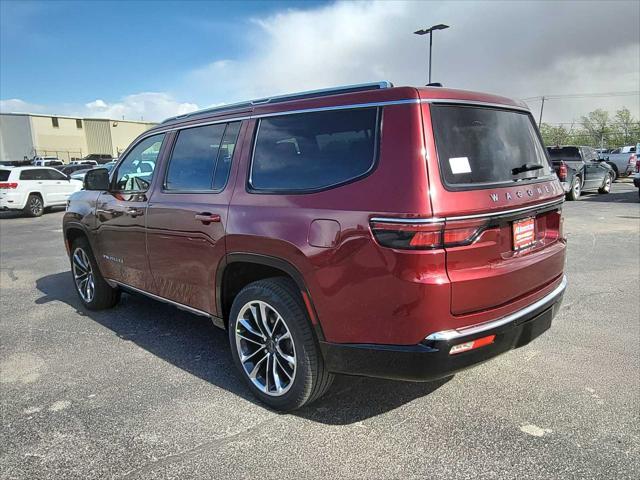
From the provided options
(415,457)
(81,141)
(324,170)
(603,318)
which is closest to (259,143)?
(324,170)

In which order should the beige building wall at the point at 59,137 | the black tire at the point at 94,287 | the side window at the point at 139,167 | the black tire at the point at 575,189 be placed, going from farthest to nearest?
1. the beige building wall at the point at 59,137
2. the black tire at the point at 575,189
3. the black tire at the point at 94,287
4. the side window at the point at 139,167

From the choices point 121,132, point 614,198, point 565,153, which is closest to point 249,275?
point 565,153

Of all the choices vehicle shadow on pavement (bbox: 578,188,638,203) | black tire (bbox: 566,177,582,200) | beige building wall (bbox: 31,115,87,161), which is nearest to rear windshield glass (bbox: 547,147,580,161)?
black tire (bbox: 566,177,582,200)

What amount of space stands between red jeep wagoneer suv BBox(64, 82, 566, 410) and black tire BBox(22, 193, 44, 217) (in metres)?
15.2

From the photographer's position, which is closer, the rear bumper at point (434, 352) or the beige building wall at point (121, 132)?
the rear bumper at point (434, 352)

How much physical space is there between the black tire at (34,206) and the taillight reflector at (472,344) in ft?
57.2

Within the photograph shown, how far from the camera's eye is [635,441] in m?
2.67

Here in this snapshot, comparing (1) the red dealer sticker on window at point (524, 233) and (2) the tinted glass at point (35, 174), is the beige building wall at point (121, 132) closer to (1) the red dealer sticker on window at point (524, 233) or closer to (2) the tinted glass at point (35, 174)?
(2) the tinted glass at point (35, 174)

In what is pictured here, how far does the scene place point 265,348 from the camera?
319 centimetres

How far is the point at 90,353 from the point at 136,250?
967 mm

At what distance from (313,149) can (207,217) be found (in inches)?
38.0

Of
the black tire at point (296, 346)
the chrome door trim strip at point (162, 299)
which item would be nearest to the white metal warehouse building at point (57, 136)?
the chrome door trim strip at point (162, 299)

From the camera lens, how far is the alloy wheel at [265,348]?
3.04 meters

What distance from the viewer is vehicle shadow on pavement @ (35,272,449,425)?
3.14 metres
